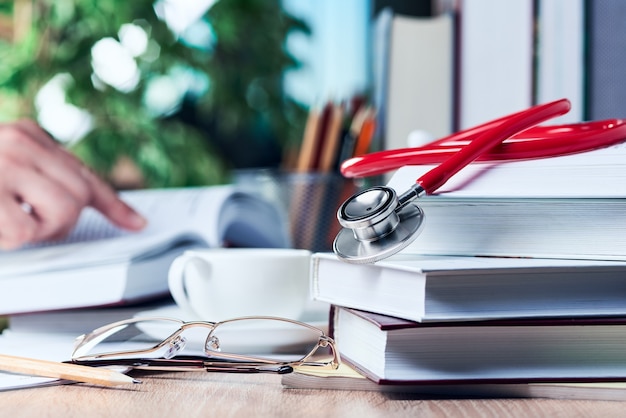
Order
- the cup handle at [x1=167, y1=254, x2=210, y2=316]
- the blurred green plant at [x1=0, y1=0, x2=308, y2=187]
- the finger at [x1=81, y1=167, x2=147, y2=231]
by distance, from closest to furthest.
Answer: the cup handle at [x1=167, y1=254, x2=210, y2=316] < the finger at [x1=81, y1=167, x2=147, y2=231] < the blurred green plant at [x1=0, y1=0, x2=308, y2=187]

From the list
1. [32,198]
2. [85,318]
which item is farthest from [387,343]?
[32,198]

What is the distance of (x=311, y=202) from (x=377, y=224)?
0.84 meters

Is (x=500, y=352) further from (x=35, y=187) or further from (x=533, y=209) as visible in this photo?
(x=35, y=187)

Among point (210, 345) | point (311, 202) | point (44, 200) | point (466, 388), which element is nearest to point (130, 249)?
point (44, 200)

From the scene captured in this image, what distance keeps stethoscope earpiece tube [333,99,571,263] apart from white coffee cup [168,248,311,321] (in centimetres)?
11

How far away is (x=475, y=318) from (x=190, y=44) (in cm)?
162

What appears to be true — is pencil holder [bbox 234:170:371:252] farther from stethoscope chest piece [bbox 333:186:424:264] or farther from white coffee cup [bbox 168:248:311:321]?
stethoscope chest piece [bbox 333:186:424:264]

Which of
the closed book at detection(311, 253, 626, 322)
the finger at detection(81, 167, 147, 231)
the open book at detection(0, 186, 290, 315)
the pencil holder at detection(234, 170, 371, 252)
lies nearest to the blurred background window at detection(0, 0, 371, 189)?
the pencil holder at detection(234, 170, 371, 252)

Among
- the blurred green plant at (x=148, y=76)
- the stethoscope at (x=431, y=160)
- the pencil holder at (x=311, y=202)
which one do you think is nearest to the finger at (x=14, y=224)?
the stethoscope at (x=431, y=160)

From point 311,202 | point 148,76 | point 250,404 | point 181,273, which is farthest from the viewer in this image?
point 148,76

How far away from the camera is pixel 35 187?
25.0 inches

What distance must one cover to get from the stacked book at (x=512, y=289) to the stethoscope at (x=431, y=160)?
0.01 m

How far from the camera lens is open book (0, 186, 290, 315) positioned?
0.52 meters

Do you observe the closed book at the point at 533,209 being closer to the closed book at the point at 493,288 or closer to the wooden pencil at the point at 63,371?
the closed book at the point at 493,288
